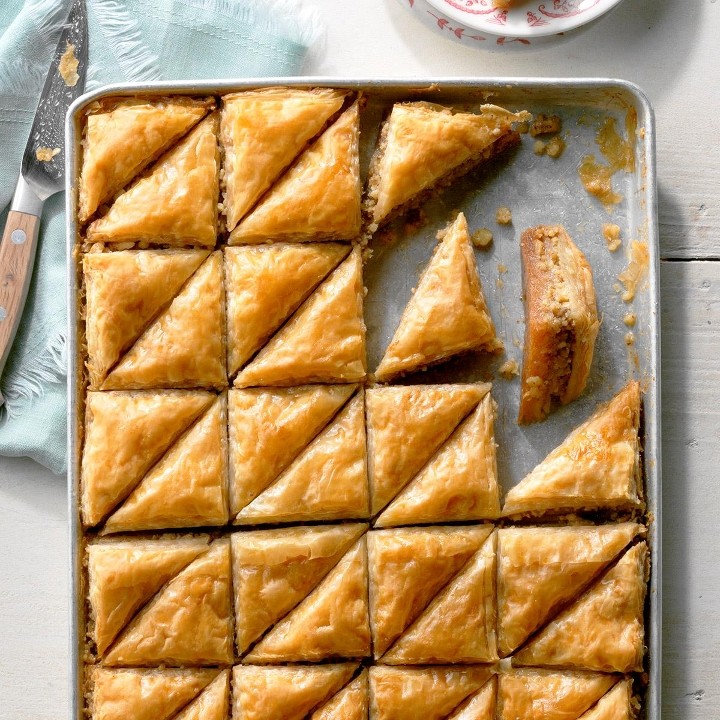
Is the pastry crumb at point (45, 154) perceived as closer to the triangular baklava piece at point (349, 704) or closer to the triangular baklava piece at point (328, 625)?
the triangular baklava piece at point (328, 625)

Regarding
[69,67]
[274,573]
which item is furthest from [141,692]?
[69,67]

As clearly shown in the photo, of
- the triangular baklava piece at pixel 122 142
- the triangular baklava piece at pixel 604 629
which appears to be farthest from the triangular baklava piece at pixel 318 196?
the triangular baklava piece at pixel 604 629

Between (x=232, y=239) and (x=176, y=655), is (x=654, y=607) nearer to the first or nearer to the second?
(x=176, y=655)

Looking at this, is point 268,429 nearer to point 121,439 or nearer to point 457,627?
point 121,439

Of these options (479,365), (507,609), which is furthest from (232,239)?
(507,609)

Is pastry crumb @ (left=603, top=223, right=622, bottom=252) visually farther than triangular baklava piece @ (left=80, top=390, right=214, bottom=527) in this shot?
Yes

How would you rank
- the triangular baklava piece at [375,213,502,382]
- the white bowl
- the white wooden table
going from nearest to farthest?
the triangular baklava piece at [375,213,502,382] < the white bowl < the white wooden table

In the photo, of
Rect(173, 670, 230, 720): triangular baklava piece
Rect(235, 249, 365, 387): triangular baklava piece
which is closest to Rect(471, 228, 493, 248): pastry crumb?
Rect(235, 249, 365, 387): triangular baklava piece

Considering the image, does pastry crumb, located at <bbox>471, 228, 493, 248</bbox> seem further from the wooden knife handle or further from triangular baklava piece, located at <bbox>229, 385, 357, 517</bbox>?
the wooden knife handle
